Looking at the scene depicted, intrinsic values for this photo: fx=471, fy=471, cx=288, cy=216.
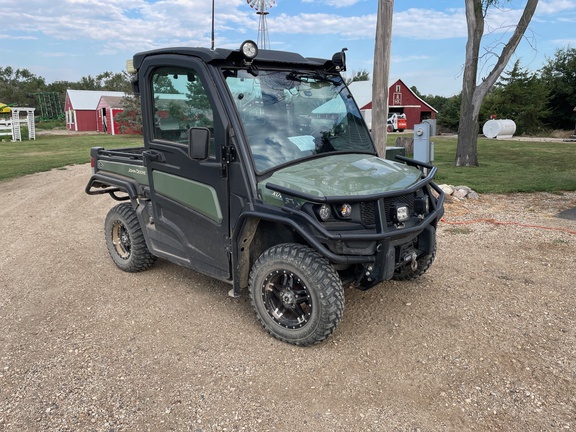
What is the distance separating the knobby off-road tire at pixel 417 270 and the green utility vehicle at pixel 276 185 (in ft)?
0.07

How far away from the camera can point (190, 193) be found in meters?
4.02

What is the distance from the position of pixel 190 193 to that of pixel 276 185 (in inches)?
38.9

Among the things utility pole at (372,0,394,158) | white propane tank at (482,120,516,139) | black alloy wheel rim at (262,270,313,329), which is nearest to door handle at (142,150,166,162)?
black alloy wheel rim at (262,270,313,329)

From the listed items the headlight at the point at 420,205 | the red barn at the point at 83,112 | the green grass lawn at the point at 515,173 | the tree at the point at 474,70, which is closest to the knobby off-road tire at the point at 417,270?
the headlight at the point at 420,205

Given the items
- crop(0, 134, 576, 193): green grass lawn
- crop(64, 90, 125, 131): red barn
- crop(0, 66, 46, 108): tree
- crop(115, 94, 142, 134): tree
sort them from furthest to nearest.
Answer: crop(0, 66, 46, 108): tree < crop(64, 90, 125, 131): red barn < crop(115, 94, 142, 134): tree < crop(0, 134, 576, 193): green grass lawn

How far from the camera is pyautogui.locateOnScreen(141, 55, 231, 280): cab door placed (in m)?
3.72

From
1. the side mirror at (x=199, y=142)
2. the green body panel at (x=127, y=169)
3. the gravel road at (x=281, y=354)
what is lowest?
the gravel road at (x=281, y=354)

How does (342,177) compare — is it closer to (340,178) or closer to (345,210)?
(340,178)

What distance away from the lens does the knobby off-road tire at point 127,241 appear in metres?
4.98

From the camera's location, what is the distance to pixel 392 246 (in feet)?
11.2

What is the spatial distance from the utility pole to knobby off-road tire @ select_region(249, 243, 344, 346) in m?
4.30

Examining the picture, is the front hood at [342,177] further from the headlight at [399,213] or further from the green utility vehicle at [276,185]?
the headlight at [399,213]

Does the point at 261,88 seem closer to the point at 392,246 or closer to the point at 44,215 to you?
the point at 392,246

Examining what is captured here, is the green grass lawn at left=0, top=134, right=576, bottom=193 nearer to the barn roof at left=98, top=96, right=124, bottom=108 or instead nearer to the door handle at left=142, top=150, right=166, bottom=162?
the door handle at left=142, top=150, right=166, bottom=162
